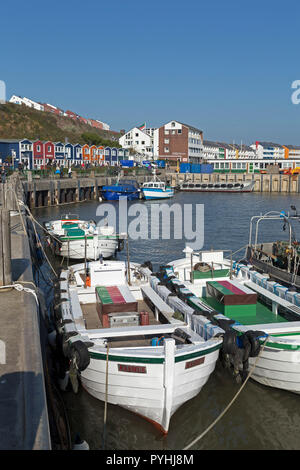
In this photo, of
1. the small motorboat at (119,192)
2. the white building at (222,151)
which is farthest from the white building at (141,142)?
the small motorboat at (119,192)

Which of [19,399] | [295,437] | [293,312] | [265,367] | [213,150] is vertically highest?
[213,150]

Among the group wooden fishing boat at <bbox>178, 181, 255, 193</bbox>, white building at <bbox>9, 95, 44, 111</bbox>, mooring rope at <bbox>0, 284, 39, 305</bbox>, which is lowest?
mooring rope at <bbox>0, 284, 39, 305</bbox>

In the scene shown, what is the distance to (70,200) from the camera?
58.0m

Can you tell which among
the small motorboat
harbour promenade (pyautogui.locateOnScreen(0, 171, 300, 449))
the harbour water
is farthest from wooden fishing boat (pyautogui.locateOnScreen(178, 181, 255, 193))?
the harbour water

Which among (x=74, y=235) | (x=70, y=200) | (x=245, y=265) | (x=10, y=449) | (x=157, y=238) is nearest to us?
(x=10, y=449)

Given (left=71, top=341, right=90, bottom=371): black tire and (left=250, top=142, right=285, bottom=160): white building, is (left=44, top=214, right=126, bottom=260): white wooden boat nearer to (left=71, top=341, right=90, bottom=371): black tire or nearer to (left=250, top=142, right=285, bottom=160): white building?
(left=71, top=341, right=90, bottom=371): black tire

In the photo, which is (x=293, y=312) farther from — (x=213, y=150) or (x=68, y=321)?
(x=213, y=150)

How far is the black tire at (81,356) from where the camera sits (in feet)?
28.5

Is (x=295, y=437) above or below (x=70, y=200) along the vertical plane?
below

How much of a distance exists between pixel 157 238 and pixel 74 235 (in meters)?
10.1

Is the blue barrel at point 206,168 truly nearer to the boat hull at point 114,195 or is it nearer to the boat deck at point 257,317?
the boat hull at point 114,195

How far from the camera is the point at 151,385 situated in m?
8.48

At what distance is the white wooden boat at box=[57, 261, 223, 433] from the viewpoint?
27.6 ft

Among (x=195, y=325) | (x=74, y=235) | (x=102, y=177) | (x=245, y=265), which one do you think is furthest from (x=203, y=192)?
(x=195, y=325)
